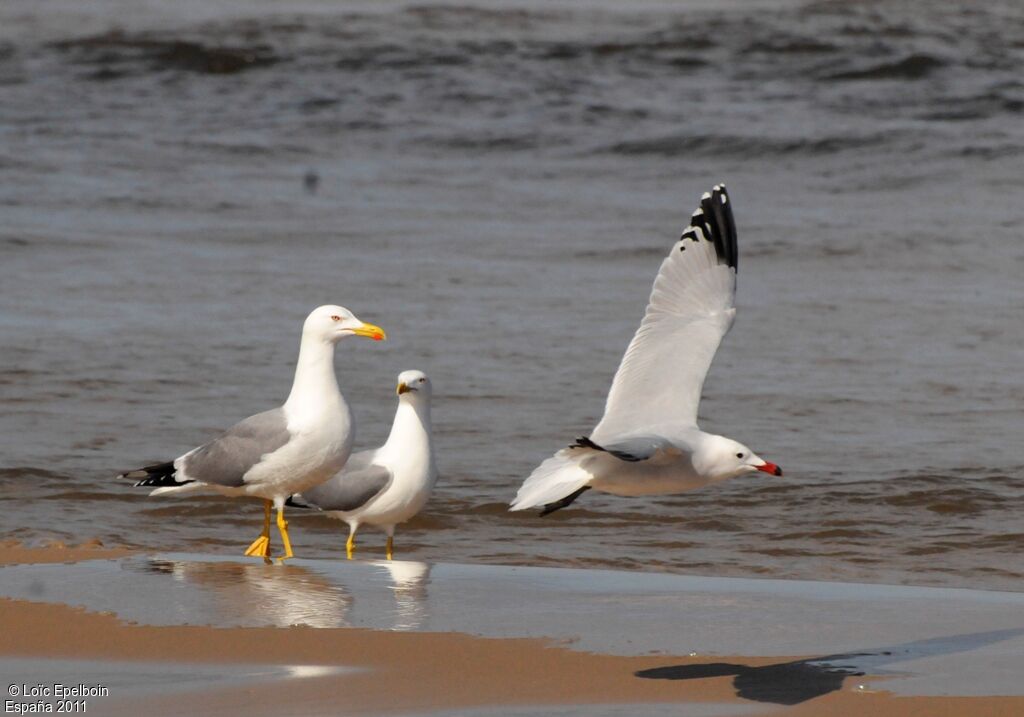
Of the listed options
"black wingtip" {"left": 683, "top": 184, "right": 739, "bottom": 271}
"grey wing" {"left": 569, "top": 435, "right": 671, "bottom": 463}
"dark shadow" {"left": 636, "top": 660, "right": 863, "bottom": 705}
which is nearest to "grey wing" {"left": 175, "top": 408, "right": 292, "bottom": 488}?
"grey wing" {"left": 569, "top": 435, "right": 671, "bottom": 463}

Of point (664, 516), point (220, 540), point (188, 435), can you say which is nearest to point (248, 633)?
point (220, 540)

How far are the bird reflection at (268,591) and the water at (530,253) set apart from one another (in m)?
1.29

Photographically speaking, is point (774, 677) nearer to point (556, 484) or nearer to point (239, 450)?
point (556, 484)

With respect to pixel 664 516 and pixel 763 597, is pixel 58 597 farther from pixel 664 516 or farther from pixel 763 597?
pixel 664 516

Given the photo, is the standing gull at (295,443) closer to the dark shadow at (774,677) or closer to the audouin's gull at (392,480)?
the audouin's gull at (392,480)

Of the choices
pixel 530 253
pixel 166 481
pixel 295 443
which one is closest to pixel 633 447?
pixel 295 443

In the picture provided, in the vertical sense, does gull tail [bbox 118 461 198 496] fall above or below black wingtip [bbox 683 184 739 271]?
below

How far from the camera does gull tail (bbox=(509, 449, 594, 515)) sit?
5577 mm

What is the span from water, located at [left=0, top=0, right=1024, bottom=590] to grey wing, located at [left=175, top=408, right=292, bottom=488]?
72 centimetres

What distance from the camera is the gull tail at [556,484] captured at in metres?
5.58

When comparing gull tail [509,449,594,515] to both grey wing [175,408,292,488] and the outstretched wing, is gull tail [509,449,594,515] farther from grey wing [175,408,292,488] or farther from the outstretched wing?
grey wing [175,408,292,488]

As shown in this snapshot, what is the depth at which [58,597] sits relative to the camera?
18.2ft

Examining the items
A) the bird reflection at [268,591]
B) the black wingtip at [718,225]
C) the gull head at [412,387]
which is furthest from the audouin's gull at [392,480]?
the black wingtip at [718,225]

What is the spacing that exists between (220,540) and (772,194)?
1066 centimetres
